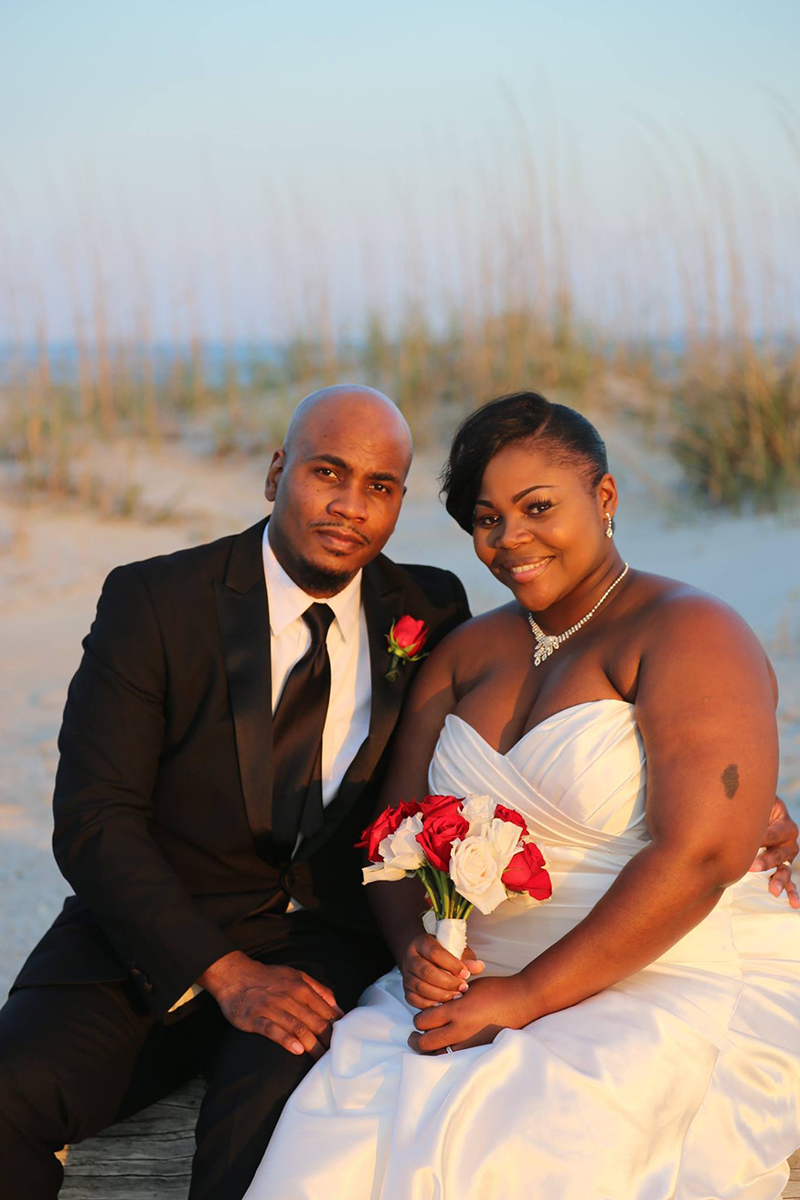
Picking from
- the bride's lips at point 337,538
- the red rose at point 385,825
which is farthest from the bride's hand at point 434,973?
the bride's lips at point 337,538

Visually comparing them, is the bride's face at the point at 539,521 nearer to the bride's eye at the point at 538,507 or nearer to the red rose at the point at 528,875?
the bride's eye at the point at 538,507

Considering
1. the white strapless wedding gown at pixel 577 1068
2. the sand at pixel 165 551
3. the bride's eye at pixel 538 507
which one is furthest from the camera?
the sand at pixel 165 551

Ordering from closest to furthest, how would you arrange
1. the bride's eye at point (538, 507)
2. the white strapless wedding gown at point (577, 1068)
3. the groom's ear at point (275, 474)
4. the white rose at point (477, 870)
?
the white strapless wedding gown at point (577, 1068) < the white rose at point (477, 870) < the bride's eye at point (538, 507) < the groom's ear at point (275, 474)

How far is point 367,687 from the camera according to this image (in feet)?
12.8

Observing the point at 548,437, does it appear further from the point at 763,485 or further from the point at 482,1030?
the point at 763,485

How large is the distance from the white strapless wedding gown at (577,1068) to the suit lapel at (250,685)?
534 millimetres

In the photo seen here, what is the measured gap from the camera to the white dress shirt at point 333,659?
3.78 m

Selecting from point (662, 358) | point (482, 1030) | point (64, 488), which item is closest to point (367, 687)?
point (482, 1030)

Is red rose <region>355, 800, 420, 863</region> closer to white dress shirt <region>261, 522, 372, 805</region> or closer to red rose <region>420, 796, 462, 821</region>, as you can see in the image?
red rose <region>420, 796, 462, 821</region>

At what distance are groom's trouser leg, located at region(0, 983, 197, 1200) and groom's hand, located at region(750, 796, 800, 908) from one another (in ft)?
5.71

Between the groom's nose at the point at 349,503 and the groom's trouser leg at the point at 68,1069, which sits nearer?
the groom's trouser leg at the point at 68,1069

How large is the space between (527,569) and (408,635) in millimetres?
487

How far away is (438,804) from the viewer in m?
2.99

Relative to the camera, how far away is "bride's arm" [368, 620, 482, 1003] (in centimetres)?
351
